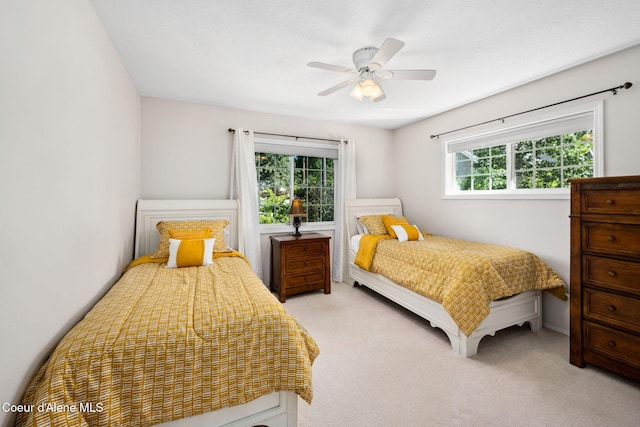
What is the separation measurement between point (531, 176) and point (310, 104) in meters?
2.60

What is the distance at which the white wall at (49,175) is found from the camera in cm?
95

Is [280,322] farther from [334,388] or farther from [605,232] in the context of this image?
[605,232]

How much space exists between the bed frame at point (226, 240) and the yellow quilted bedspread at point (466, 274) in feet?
4.84

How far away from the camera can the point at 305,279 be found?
11.4ft

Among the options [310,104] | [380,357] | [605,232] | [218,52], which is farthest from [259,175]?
[605,232]

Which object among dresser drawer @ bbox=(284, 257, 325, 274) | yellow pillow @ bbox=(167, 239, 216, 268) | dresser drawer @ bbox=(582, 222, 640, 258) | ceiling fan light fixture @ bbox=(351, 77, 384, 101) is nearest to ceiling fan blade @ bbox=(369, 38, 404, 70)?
ceiling fan light fixture @ bbox=(351, 77, 384, 101)

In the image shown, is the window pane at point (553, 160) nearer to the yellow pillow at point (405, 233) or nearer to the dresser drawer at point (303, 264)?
the yellow pillow at point (405, 233)

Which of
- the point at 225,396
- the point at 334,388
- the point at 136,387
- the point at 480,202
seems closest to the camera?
the point at 136,387

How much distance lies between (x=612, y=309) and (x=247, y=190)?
347 cm

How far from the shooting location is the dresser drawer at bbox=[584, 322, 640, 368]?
1.74m

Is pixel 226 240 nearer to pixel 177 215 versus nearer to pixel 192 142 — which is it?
pixel 177 215

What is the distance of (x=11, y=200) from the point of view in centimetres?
96

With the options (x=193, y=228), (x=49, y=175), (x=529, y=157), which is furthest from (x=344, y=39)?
(x=529, y=157)

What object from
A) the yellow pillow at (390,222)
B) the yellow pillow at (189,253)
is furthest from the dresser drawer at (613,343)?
the yellow pillow at (189,253)
